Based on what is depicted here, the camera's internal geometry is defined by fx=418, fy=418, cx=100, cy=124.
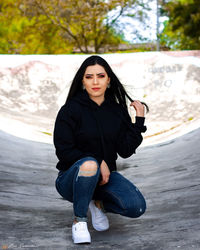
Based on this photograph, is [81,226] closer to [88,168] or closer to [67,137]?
[88,168]

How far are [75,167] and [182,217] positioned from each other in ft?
4.52

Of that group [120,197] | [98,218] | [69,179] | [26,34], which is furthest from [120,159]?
[26,34]

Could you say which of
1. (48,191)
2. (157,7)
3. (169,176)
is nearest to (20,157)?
(48,191)

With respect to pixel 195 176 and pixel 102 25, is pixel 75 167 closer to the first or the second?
pixel 195 176

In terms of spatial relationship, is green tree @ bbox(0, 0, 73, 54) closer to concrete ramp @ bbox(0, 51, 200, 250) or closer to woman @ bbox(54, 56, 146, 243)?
concrete ramp @ bbox(0, 51, 200, 250)

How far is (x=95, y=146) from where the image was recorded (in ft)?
10.9

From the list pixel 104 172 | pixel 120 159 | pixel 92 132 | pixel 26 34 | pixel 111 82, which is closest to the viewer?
pixel 104 172

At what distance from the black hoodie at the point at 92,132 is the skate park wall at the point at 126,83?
9272mm

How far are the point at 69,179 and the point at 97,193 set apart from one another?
0.34m

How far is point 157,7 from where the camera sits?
95.9 ft

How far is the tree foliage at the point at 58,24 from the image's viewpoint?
1112 inches

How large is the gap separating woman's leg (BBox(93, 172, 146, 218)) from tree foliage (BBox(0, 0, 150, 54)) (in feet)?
83.6

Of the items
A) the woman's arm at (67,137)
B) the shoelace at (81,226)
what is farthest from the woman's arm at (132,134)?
the shoelace at (81,226)

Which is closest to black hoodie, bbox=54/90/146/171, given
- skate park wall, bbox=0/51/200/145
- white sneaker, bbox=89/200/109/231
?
white sneaker, bbox=89/200/109/231
